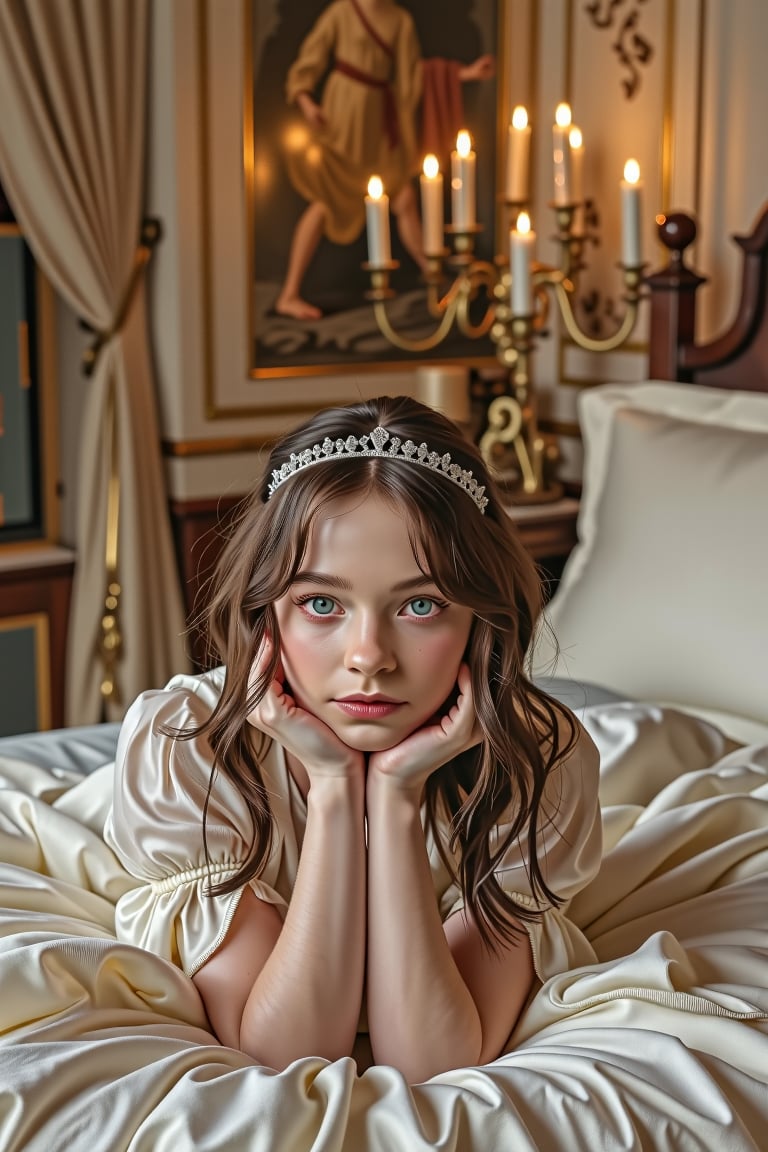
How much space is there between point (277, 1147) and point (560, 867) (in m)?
0.43

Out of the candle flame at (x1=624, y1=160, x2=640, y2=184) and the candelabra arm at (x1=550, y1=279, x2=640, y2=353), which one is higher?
the candle flame at (x1=624, y1=160, x2=640, y2=184)

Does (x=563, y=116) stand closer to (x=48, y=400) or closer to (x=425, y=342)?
(x=425, y=342)

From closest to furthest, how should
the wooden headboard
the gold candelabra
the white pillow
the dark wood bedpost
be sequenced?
the white pillow, the wooden headboard, the dark wood bedpost, the gold candelabra

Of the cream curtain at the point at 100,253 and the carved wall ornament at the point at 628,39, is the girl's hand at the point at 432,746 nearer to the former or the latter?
the cream curtain at the point at 100,253

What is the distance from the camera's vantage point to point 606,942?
1422 millimetres

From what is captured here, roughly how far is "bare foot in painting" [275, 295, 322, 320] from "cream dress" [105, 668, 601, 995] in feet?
7.52

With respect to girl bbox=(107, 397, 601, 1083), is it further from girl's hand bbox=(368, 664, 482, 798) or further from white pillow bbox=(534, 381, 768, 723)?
white pillow bbox=(534, 381, 768, 723)

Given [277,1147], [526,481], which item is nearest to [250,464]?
[526,481]

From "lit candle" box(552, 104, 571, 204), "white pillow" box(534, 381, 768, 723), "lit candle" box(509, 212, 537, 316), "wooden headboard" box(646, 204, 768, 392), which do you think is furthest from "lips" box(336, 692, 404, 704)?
"lit candle" box(552, 104, 571, 204)

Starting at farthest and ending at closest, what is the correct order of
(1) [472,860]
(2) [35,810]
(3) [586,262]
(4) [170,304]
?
1. (3) [586,262]
2. (4) [170,304]
3. (2) [35,810]
4. (1) [472,860]

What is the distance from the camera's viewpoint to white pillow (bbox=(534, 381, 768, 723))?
2242 mm

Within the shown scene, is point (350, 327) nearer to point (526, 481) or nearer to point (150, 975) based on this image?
point (526, 481)

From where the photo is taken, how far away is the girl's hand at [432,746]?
1.18m

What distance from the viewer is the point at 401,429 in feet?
3.98
